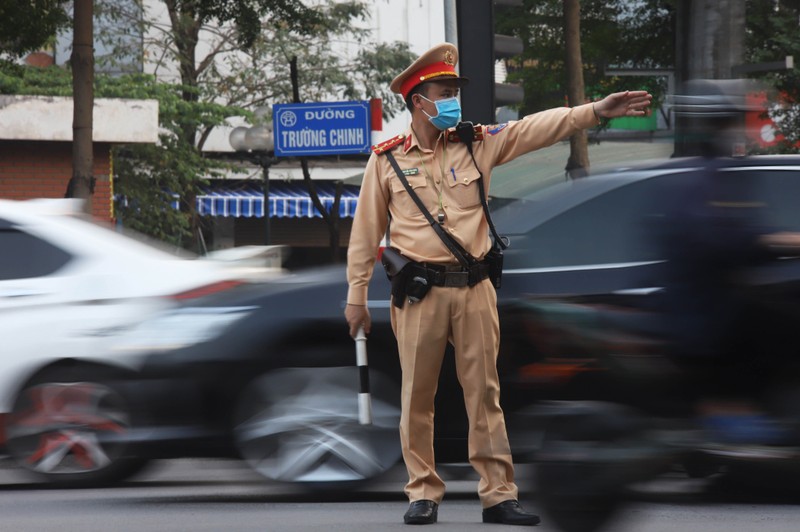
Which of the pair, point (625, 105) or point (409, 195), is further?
point (409, 195)

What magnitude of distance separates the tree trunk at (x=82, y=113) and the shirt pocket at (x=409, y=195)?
938 cm

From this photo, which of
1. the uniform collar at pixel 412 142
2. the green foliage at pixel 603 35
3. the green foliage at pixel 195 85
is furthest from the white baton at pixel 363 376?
the green foliage at pixel 195 85

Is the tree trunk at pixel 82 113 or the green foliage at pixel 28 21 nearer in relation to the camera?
the tree trunk at pixel 82 113

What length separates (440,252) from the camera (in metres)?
5.35

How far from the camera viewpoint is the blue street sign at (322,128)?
13.7 meters

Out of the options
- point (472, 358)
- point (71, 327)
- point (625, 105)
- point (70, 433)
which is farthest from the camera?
point (71, 327)

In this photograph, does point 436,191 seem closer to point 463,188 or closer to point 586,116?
point 463,188

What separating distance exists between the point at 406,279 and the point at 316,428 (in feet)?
4.11

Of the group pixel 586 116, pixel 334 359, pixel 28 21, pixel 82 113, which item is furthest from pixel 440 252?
pixel 28 21

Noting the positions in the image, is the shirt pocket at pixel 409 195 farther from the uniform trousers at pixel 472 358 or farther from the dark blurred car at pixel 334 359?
the dark blurred car at pixel 334 359

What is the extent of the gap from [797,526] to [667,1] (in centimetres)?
1534

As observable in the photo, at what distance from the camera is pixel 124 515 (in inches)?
241

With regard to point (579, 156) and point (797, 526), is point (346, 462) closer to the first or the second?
point (797, 526)

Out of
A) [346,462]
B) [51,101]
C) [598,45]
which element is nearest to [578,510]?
[346,462]
